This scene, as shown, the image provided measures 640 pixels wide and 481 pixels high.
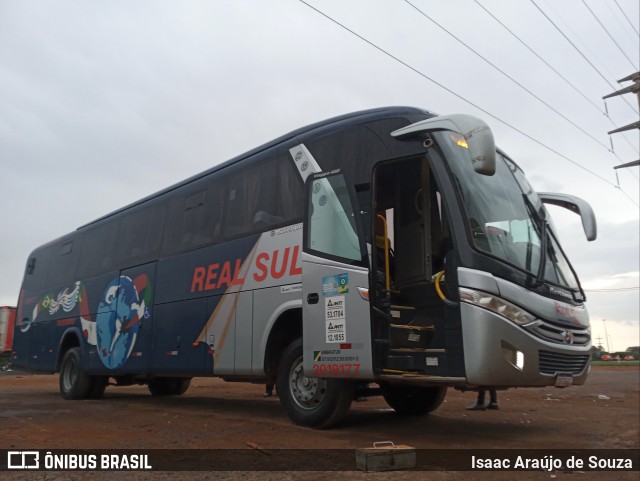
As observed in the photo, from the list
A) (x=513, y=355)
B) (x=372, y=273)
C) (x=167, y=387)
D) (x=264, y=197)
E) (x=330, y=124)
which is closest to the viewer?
(x=513, y=355)

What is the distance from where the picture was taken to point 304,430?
648 cm

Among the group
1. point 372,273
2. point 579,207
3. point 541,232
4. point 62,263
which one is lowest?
point 372,273

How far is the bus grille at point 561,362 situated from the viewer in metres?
5.50

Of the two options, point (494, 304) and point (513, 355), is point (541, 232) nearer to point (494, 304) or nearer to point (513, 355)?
point (494, 304)

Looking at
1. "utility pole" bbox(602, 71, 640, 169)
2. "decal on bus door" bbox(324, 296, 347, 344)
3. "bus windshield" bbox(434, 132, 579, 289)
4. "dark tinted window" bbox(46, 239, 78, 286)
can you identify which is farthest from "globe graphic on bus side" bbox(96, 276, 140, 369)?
"utility pole" bbox(602, 71, 640, 169)

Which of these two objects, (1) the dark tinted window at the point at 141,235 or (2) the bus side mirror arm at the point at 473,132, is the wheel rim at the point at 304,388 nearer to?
(2) the bus side mirror arm at the point at 473,132

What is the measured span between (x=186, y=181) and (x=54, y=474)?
20.0 ft

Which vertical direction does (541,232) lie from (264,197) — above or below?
below

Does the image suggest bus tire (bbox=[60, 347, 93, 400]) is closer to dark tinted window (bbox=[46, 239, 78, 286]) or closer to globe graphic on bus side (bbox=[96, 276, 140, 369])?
globe graphic on bus side (bbox=[96, 276, 140, 369])

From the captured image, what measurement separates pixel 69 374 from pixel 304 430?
7486 millimetres

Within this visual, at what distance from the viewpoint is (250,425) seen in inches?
284

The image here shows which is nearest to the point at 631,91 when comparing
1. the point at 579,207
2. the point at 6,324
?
the point at 579,207

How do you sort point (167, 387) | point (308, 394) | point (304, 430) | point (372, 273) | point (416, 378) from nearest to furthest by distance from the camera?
point (416, 378)
point (372, 273)
point (304, 430)
point (308, 394)
point (167, 387)

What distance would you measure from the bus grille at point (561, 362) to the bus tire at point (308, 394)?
6.95 ft
